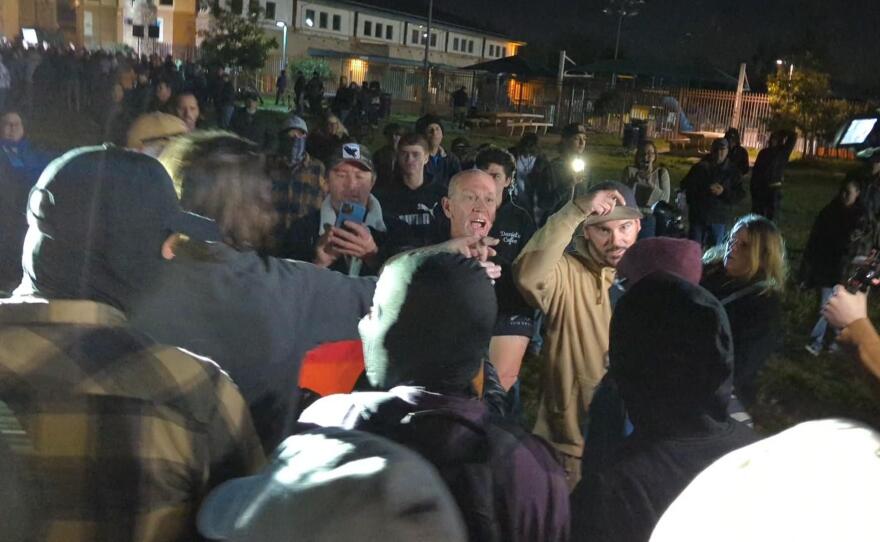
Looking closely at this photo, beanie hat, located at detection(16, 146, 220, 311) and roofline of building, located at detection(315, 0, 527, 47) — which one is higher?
roofline of building, located at detection(315, 0, 527, 47)

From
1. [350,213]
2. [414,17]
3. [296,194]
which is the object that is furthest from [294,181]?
[414,17]

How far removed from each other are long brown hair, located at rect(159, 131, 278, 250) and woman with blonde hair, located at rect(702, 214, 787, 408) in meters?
1.83

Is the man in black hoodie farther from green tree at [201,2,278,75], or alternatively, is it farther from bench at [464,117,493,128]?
green tree at [201,2,278,75]

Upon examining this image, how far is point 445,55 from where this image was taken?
65.9m

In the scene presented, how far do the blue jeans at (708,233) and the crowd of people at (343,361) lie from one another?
4644mm

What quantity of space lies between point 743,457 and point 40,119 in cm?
1714

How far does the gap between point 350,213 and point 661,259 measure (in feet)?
4.63

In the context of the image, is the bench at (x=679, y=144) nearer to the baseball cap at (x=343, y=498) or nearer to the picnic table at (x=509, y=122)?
the picnic table at (x=509, y=122)

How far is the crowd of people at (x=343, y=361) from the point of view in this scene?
1111 millimetres

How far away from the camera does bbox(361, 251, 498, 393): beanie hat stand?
1.64m

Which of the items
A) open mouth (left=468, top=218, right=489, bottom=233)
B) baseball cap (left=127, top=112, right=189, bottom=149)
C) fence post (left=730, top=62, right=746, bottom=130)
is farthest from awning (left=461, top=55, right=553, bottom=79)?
open mouth (left=468, top=218, right=489, bottom=233)

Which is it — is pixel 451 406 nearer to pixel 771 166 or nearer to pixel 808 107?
pixel 771 166

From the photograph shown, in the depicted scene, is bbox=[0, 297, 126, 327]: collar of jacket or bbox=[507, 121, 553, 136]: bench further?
bbox=[507, 121, 553, 136]: bench

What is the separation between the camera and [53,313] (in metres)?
1.22
